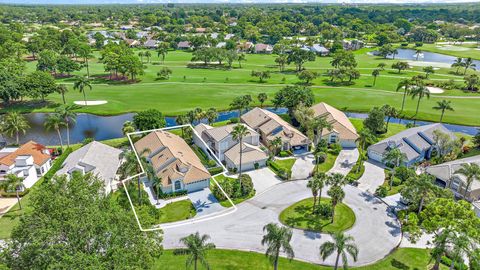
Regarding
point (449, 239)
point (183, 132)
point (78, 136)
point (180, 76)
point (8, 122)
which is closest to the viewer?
point (449, 239)

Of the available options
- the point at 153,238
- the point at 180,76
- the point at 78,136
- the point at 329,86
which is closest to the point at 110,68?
the point at 180,76

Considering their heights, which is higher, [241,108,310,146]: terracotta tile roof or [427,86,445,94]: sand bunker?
[427,86,445,94]: sand bunker

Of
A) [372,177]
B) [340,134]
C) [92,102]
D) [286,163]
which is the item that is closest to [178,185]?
[286,163]

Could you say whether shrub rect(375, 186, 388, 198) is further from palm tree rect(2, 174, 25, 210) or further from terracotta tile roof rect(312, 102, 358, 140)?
palm tree rect(2, 174, 25, 210)

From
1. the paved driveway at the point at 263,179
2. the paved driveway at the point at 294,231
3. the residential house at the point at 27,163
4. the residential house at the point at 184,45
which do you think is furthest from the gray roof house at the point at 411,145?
the residential house at the point at 184,45

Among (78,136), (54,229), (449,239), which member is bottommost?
(78,136)

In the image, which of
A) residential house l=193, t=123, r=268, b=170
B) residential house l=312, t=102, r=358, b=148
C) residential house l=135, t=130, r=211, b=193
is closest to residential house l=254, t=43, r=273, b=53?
residential house l=312, t=102, r=358, b=148

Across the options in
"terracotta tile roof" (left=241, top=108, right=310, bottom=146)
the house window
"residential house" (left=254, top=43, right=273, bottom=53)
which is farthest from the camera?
"residential house" (left=254, top=43, right=273, bottom=53)

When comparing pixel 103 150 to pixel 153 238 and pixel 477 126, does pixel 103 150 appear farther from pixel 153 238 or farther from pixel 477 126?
pixel 477 126

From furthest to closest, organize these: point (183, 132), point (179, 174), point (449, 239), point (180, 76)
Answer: point (180, 76)
point (183, 132)
point (179, 174)
point (449, 239)
